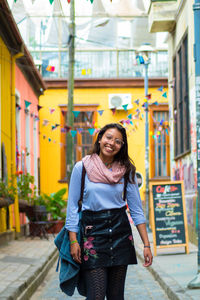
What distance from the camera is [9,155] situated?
15.6 meters

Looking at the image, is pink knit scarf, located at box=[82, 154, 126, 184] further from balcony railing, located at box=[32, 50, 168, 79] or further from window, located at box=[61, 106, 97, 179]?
balcony railing, located at box=[32, 50, 168, 79]

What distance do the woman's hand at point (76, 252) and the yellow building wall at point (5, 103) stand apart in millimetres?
9927

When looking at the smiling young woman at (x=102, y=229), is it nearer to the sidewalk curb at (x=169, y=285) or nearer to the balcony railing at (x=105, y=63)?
the sidewalk curb at (x=169, y=285)

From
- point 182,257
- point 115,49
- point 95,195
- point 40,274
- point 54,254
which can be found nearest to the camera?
point 95,195

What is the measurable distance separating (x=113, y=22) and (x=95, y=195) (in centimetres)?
2348

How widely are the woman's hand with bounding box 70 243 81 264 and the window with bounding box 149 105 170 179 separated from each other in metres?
21.9

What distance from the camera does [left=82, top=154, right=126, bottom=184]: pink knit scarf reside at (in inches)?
174

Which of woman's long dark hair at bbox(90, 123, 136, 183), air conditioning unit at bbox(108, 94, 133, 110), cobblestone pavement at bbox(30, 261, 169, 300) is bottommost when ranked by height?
cobblestone pavement at bbox(30, 261, 169, 300)

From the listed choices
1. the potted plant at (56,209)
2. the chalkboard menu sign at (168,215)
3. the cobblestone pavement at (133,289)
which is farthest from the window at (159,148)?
the cobblestone pavement at (133,289)

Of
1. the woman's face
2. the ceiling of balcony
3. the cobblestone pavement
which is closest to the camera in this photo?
the woman's face

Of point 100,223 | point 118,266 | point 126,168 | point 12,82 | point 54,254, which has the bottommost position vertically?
point 54,254

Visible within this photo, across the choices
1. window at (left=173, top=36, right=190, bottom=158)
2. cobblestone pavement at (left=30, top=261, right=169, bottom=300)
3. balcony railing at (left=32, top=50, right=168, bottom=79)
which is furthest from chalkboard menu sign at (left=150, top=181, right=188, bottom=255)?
balcony railing at (left=32, top=50, right=168, bottom=79)

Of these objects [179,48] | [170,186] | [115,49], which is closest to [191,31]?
[179,48]

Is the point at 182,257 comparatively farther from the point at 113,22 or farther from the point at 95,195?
the point at 113,22
